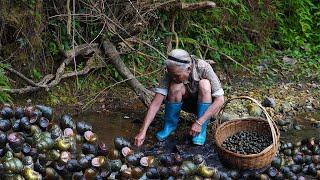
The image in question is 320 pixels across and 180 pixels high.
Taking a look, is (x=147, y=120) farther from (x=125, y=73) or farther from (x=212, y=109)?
(x=125, y=73)

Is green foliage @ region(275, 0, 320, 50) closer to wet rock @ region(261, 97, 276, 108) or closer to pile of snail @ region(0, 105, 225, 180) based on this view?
wet rock @ region(261, 97, 276, 108)

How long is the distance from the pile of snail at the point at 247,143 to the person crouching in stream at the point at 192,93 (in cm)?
34

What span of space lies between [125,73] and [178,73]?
4.99 feet

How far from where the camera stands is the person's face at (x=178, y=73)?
17.2 ft

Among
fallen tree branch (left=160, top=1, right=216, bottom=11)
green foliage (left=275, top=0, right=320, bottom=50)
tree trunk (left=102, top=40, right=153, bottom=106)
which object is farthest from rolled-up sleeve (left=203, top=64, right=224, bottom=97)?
green foliage (left=275, top=0, right=320, bottom=50)

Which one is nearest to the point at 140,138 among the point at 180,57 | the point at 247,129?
the point at 180,57

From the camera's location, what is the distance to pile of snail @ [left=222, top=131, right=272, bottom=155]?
5.03 metres

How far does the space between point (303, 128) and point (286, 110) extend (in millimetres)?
524

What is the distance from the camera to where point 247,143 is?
5.14 meters

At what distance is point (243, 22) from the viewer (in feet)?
27.7

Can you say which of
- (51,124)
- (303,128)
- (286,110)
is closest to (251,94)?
(286,110)

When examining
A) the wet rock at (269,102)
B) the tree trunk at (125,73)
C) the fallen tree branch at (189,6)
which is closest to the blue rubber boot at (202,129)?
the tree trunk at (125,73)

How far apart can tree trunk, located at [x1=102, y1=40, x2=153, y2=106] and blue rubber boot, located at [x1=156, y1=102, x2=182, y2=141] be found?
0.60 meters

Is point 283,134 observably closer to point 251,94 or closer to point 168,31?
point 251,94
